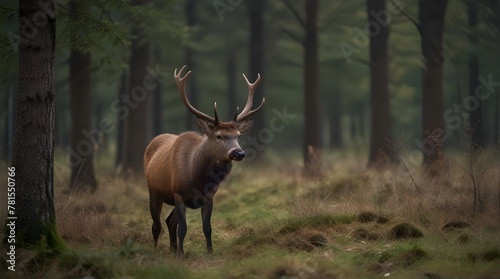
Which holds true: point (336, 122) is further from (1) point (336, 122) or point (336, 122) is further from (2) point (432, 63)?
(2) point (432, 63)

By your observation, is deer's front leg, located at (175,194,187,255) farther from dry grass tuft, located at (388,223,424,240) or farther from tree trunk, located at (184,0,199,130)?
tree trunk, located at (184,0,199,130)

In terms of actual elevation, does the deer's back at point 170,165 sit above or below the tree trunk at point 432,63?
below

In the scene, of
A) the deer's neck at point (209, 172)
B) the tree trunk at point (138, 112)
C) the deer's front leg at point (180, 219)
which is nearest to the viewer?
the deer's front leg at point (180, 219)

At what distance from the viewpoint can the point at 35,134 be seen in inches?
344

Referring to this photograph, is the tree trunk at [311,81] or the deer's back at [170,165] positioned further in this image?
the tree trunk at [311,81]

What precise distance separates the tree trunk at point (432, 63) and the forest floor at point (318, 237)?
7.31ft

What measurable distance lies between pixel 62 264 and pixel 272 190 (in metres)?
9.03

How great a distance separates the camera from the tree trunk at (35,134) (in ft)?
28.3

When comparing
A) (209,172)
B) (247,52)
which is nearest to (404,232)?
(209,172)

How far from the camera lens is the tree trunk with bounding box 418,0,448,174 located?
15836 millimetres

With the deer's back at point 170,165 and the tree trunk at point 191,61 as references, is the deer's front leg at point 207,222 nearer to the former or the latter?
the deer's back at point 170,165

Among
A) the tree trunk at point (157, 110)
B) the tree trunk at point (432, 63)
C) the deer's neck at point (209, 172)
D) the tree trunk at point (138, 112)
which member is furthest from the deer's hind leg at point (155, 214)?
the tree trunk at point (157, 110)

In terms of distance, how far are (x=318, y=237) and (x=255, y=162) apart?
51.3ft

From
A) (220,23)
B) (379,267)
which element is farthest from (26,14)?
(220,23)
